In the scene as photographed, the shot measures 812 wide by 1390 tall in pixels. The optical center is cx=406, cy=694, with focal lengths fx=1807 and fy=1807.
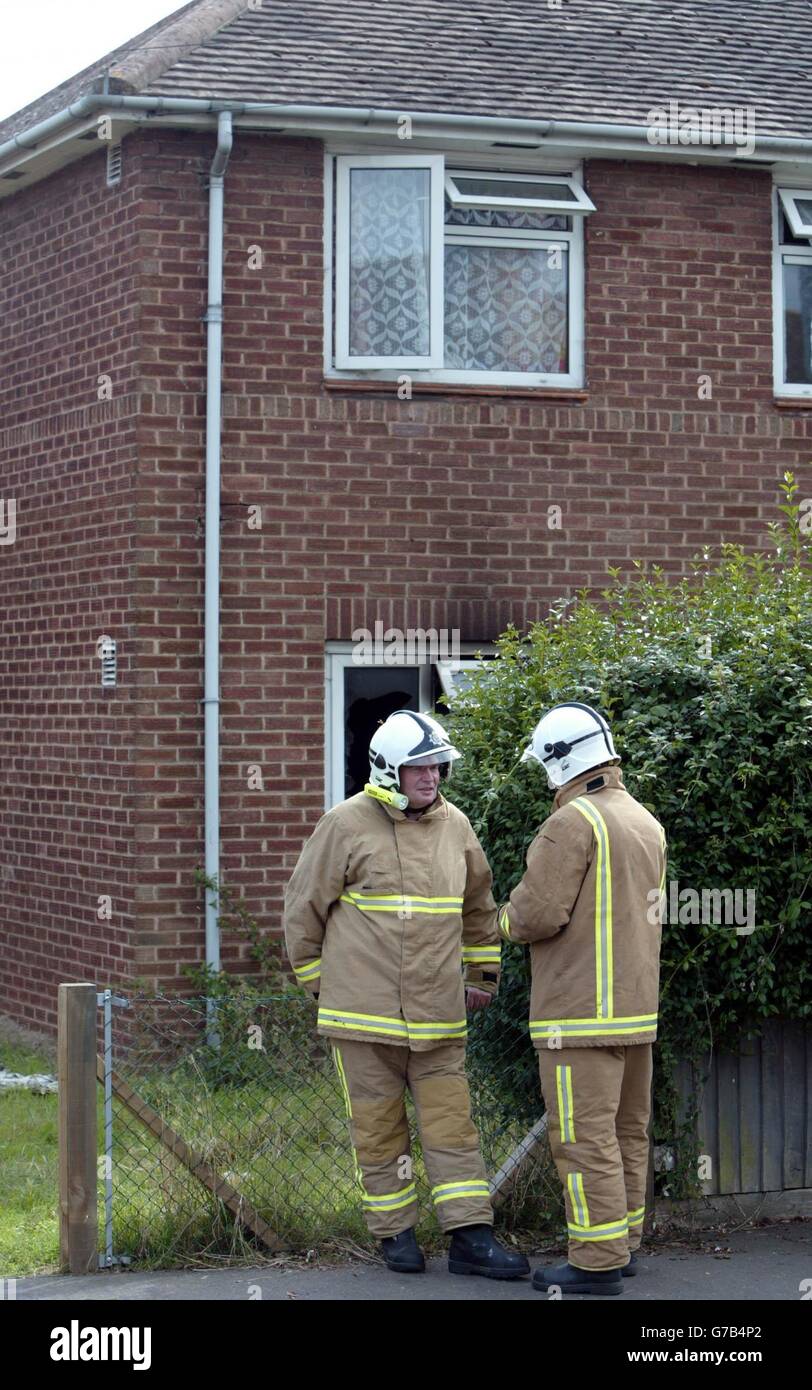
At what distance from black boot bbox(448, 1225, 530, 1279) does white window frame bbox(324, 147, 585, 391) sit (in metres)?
5.86

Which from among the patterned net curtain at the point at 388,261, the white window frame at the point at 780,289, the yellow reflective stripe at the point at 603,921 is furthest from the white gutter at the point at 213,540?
the yellow reflective stripe at the point at 603,921

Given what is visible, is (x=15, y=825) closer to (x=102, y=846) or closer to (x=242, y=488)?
(x=102, y=846)

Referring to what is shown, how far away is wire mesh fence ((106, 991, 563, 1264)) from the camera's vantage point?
6.42 metres

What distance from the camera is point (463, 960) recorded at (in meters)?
6.46

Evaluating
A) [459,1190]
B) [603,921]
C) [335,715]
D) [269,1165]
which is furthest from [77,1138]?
[335,715]

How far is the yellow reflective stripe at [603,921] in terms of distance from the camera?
595cm

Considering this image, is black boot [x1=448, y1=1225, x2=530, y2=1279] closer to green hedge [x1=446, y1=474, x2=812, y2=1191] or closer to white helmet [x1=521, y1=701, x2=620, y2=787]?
green hedge [x1=446, y1=474, x2=812, y2=1191]

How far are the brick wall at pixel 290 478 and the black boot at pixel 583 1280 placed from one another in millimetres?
4525

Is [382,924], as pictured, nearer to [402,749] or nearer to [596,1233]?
[402,749]

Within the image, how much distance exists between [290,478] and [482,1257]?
552cm

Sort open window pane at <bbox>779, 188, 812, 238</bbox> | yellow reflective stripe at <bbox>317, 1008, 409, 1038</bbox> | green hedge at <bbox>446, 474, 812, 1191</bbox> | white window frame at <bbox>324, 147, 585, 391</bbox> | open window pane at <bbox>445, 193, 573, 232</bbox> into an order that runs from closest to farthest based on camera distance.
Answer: yellow reflective stripe at <bbox>317, 1008, 409, 1038</bbox>, green hedge at <bbox>446, 474, 812, 1191</bbox>, white window frame at <bbox>324, 147, 585, 391</bbox>, open window pane at <bbox>445, 193, 573, 232</bbox>, open window pane at <bbox>779, 188, 812, 238</bbox>

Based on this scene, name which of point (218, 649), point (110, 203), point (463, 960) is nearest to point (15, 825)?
point (218, 649)

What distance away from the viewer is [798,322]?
11.8m

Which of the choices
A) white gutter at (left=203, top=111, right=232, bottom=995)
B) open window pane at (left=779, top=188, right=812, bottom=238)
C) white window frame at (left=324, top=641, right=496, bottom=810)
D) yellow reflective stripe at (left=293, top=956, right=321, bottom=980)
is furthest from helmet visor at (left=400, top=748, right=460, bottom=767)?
open window pane at (left=779, top=188, right=812, bottom=238)
